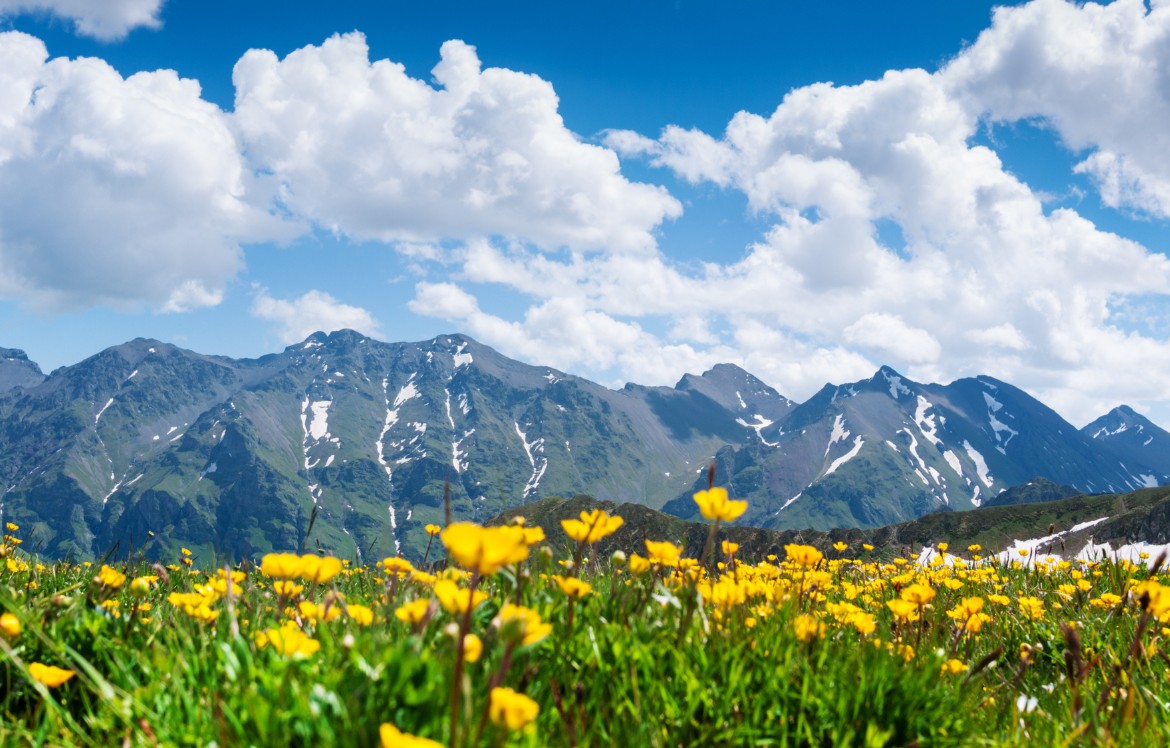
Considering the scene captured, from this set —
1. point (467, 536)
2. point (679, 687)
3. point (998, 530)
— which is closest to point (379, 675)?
point (467, 536)

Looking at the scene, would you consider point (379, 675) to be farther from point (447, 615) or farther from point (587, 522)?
point (587, 522)

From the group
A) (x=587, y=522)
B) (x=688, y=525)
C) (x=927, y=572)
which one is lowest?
(x=688, y=525)

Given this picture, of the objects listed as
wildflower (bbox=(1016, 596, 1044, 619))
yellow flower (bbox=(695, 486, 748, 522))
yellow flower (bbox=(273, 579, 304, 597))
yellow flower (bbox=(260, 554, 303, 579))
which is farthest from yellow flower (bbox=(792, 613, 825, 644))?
wildflower (bbox=(1016, 596, 1044, 619))

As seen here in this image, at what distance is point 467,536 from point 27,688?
2.69m

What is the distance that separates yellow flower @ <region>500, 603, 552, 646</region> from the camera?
2049 millimetres

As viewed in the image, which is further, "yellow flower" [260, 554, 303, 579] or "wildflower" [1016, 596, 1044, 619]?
"wildflower" [1016, 596, 1044, 619]

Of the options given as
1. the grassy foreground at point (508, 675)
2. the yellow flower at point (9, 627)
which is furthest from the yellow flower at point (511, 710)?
the yellow flower at point (9, 627)

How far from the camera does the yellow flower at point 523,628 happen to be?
2.05 meters

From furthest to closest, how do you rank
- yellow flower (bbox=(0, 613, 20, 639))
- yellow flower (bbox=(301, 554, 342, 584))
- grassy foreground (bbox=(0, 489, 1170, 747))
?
1. yellow flower (bbox=(301, 554, 342, 584))
2. yellow flower (bbox=(0, 613, 20, 639))
3. grassy foreground (bbox=(0, 489, 1170, 747))

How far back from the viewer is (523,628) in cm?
206

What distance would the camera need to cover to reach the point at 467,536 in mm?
2127

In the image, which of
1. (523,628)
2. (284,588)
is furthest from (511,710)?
(284,588)

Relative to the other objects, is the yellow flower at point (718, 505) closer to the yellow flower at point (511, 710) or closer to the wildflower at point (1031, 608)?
the yellow flower at point (511, 710)

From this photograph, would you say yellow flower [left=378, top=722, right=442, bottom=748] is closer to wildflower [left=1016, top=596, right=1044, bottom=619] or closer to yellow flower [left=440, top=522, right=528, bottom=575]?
yellow flower [left=440, top=522, right=528, bottom=575]
